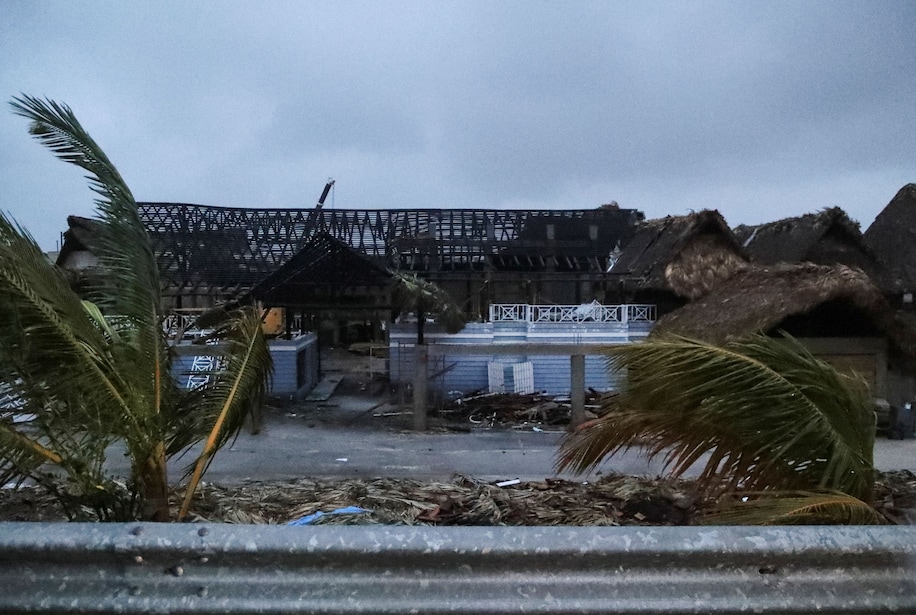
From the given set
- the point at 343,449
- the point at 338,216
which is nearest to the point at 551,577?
the point at 343,449

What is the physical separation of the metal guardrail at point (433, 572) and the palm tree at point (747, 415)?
3.22 ft

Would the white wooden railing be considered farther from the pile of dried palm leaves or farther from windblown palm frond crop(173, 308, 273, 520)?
windblown palm frond crop(173, 308, 273, 520)

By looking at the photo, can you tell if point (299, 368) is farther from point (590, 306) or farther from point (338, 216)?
point (338, 216)

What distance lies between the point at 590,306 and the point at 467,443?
591cm

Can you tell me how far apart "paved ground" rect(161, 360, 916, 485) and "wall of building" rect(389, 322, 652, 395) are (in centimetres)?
176

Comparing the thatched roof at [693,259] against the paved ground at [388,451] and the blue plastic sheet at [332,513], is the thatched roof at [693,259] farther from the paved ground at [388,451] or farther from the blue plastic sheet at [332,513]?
the blue plastic sheet at [332,513]

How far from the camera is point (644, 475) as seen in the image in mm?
6375

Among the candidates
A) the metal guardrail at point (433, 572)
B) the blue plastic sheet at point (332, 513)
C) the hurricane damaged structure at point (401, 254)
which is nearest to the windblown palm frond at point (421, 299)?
the hurricane damaged structure at point (401, 254)

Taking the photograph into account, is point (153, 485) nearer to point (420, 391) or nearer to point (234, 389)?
point (234, 389)

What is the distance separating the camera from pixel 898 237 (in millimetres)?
13484

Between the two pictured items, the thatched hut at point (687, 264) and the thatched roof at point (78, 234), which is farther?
the thatched hut at point (687, 264)

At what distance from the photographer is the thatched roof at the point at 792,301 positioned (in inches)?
357

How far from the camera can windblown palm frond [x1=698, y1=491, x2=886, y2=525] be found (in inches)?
101

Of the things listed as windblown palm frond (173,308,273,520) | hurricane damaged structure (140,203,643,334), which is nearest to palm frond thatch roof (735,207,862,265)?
hurricane damaged structure (140,203,643,334)
